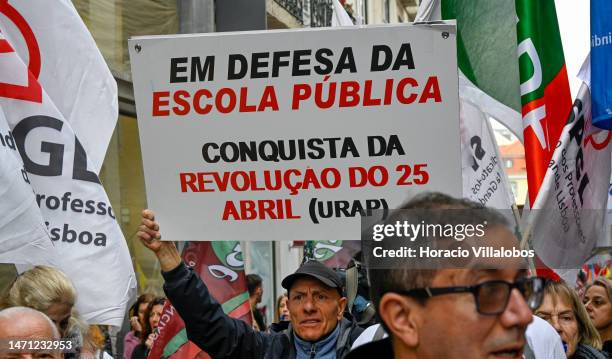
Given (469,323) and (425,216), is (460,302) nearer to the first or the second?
(469,323)

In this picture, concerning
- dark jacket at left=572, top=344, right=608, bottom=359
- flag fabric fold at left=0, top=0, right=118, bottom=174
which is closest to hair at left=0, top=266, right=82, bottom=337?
flag fabric fold at left=0, top=0, right=118, bottom=174

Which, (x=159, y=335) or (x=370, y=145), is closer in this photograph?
(x=370, y=145)

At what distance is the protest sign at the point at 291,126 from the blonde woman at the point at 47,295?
0.51 m

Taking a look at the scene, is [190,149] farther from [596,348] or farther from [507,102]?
[507,102]

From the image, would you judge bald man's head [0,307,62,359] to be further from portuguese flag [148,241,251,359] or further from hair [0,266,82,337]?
portuguese flag [148,241,251,359]

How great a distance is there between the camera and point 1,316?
320 centimetres

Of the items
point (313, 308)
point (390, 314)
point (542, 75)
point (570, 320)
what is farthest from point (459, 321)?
point (542, 75)

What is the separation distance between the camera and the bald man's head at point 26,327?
3.12 meters

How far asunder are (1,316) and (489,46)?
513cm

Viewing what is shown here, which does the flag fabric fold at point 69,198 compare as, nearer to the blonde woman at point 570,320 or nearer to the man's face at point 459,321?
the blonde woman at point 570,320

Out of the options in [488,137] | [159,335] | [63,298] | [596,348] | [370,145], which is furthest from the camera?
[488,137]

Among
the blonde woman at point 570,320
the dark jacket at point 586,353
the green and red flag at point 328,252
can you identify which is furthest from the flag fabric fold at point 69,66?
the green and red flag at point 328,252

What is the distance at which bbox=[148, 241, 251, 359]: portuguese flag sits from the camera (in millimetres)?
5953

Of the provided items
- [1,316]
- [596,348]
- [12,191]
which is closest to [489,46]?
[596,348]
